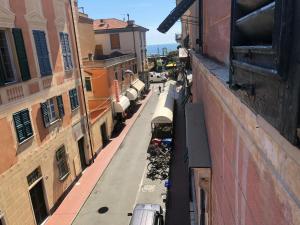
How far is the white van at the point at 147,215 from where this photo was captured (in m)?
10.1

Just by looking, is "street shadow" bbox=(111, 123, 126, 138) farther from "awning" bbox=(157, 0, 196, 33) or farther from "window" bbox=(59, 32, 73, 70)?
"awning" bbox=(157, 0, 196, 33)

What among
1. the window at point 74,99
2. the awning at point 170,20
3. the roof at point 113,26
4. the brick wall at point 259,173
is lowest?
the window at point 74,99

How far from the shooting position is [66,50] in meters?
16.0

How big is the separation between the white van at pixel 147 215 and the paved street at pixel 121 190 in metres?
2.24

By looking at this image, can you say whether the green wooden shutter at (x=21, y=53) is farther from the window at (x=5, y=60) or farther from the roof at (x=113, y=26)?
the roof at (x=113, y=26)

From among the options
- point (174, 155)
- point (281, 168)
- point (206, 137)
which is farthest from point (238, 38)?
point (174, 155)

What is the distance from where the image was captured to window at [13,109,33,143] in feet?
36.1

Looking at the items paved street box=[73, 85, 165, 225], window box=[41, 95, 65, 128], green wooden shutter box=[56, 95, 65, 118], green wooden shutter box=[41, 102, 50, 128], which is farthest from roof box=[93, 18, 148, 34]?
green wooden shutter box=[41, 102, 50, 128]

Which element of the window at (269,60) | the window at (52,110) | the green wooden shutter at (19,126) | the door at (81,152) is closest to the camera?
the window at (269,60)

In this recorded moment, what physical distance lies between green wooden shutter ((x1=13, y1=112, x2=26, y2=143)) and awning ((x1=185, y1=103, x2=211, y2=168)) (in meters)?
6.96

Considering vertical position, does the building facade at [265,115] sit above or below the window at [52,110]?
above

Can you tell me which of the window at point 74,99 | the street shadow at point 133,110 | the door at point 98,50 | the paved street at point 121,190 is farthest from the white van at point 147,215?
the door at point 98,50

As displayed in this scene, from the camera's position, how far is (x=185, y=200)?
13906 mm

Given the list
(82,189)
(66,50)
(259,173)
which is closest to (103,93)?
(66,50)
